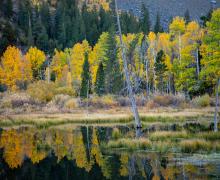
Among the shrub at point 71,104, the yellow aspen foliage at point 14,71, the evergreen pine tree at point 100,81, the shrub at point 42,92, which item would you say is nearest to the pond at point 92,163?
the shrub at point 71,104

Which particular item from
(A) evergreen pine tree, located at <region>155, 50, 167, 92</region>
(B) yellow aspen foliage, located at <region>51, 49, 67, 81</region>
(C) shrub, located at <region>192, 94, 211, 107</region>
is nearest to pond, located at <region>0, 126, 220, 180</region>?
(C) shrub, located at <region>192, 94, 211, 107</region>

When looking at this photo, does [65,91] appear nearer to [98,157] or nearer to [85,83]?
[85,83]

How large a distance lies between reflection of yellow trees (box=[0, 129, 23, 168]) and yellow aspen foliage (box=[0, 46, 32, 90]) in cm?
4685

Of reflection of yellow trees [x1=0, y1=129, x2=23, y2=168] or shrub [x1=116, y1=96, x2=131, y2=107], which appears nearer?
reflection of yellow trees [x1=0, y1=129, x2=23, y2=168]

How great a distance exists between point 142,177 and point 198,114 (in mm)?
27544

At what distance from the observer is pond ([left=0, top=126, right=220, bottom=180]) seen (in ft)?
53.9

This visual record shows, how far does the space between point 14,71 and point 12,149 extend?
54508mm

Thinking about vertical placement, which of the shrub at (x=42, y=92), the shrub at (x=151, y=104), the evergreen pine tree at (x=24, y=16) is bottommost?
the shrub at (x=151, y=104)

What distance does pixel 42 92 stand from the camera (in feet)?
210

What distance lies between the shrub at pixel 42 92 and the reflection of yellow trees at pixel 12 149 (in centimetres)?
3100

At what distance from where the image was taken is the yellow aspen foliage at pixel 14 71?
77.8 metres

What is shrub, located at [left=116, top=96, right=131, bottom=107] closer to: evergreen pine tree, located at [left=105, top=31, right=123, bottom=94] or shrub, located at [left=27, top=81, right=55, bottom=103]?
evergreen pine tree, located at [left=105, top=31, right=123, bottom=94]

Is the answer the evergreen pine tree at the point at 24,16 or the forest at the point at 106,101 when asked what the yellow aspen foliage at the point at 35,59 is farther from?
the evergreen pine tree at the point at 24,16

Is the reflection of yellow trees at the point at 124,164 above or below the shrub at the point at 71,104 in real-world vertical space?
below
